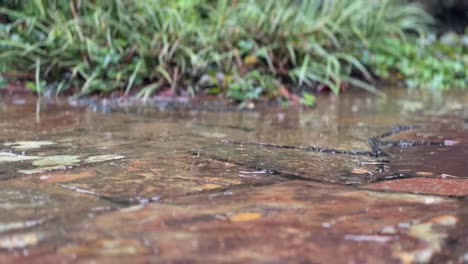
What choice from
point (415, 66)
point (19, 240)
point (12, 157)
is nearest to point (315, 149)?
point (12, 157)

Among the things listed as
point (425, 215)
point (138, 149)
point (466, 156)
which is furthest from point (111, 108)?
point (425, 215)

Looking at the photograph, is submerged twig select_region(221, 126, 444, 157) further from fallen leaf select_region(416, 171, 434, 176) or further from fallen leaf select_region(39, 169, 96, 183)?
fallen leaf select_region(39, 169, 96, 183)

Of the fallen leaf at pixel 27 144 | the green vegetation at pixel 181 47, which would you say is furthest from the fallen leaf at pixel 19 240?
the green vegetation at pixel 181 47

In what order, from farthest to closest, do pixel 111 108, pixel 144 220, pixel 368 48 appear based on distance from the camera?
pixel 368 48 < pixel 111 108 < pixel 144 220

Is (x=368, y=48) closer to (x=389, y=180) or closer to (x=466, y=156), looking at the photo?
(x=466, y=156)

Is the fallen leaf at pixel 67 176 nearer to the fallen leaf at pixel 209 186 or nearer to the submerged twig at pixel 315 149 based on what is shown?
the fallen leaf at pixel 209 186

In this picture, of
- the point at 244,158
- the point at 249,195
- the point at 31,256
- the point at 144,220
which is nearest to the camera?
the point at 31,256
